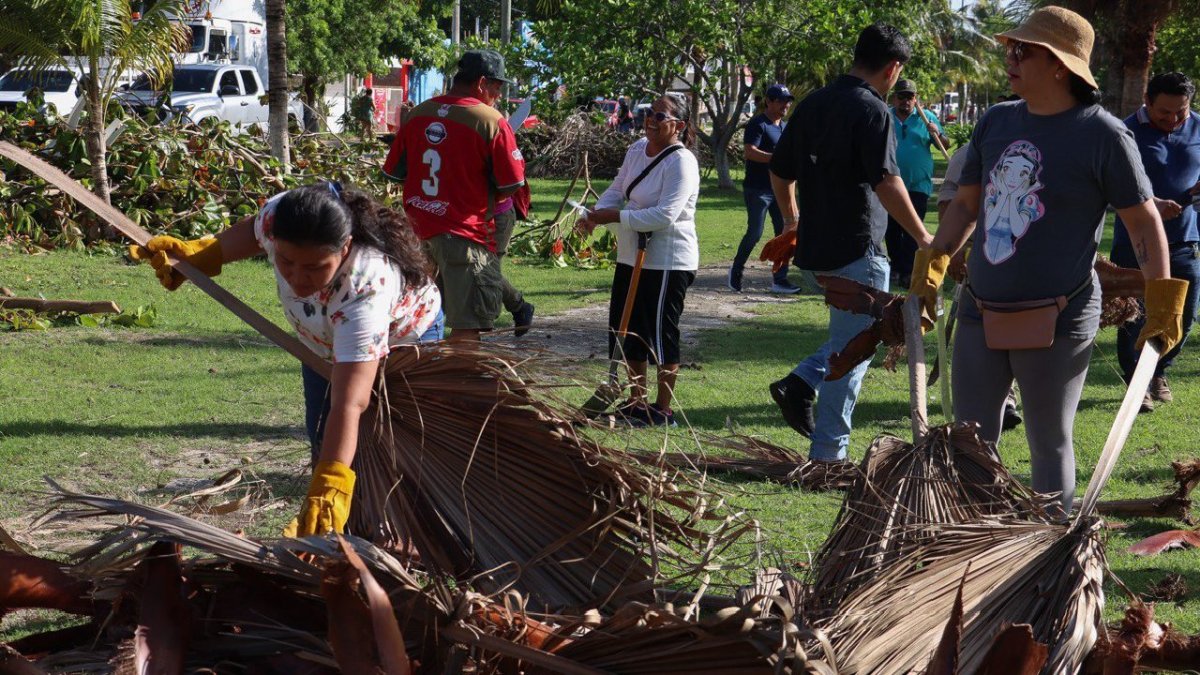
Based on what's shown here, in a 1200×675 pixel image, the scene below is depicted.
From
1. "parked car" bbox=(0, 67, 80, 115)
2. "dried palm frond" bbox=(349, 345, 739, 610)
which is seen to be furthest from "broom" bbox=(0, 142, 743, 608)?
"parked car" bbox=(0, 67, 80, 115)

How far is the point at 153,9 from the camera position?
11750 millimetres

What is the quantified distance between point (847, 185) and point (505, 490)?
243 centimetres

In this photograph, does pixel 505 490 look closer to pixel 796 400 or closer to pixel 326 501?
pixel 326 501

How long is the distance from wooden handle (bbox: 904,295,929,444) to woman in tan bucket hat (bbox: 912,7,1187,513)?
229 mm

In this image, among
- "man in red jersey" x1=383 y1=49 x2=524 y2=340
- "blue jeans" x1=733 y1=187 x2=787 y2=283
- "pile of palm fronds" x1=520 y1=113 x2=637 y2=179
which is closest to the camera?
"man in red jersey" x1=383 y1=49 x2=524 y2=340

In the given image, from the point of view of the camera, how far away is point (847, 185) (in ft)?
17.1

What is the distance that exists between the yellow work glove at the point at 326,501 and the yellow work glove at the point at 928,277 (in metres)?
2.00

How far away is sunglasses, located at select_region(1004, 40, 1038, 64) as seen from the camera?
377 centimetres

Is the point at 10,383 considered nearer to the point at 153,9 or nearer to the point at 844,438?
the point at 844,438

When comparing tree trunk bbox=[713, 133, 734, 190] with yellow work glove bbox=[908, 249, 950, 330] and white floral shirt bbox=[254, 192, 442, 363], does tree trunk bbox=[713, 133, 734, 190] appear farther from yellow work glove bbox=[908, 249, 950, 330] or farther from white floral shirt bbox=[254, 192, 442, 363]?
white floral shirt bbox=[254, 192, 442, 363]

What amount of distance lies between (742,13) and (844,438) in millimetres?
18292

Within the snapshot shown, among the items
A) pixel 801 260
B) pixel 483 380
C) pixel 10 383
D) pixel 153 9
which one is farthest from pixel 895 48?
pixel 153 9

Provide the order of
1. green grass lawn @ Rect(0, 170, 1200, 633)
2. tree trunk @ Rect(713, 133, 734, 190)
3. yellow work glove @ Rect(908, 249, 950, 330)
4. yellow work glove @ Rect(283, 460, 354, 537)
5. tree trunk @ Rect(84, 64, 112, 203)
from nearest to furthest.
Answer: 1. yellow work glove @ Rect(283, 460, 354, 537)
2. yellow work glove @ Rect(908, 249, 950, 330)
3. green grass lawn @ Rect(0, 170, 1200, 633)
4. tree trunk @ Rect(84, 64, 112, 203)
5. tree trunk @ Rect(713, 133, 734, 190)

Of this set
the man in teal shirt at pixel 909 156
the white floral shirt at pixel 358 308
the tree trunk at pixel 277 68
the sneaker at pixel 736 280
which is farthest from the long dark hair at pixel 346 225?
the tree trunk at pixel 277 68
